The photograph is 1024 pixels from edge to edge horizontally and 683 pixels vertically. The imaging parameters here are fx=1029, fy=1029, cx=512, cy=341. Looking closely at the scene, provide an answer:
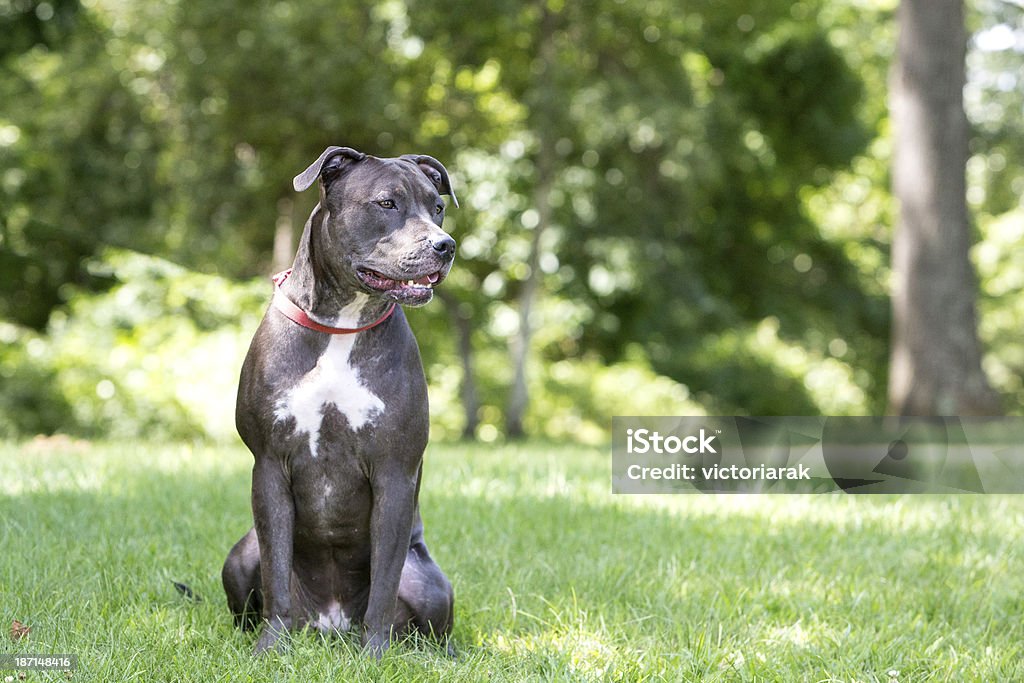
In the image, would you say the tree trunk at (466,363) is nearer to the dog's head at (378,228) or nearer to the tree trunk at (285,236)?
the tree trunk at (285,236)

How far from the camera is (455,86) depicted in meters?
11.6

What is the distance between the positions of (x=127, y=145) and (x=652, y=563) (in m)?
13.1

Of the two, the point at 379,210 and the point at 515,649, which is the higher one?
the point at 379,210

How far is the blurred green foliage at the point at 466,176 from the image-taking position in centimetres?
1064

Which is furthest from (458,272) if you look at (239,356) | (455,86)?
(239,356)

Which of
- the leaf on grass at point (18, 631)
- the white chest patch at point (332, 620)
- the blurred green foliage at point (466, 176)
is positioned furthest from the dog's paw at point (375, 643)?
the blurred green foliage at point (466, 176)

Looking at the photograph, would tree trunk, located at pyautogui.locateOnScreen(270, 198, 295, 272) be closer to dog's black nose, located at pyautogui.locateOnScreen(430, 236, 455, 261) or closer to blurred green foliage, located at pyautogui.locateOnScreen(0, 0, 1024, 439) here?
blurred green foliage, located at pyautogui.locateOnScreen(0, 0, 1024, 439)

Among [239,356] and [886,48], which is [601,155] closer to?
[239,356]

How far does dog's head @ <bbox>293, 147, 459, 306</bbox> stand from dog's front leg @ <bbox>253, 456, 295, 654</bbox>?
684mm

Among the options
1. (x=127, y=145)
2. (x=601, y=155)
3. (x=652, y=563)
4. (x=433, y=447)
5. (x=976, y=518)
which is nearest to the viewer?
(x=652, y=563)

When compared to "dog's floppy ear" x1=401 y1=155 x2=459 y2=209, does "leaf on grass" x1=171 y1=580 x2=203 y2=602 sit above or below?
below

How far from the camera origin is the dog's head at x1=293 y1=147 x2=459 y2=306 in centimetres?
316

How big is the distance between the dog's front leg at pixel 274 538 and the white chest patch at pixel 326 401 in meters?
0.17

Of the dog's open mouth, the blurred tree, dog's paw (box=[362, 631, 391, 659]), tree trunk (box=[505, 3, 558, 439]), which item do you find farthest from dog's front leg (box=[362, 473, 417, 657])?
the blurred tree
